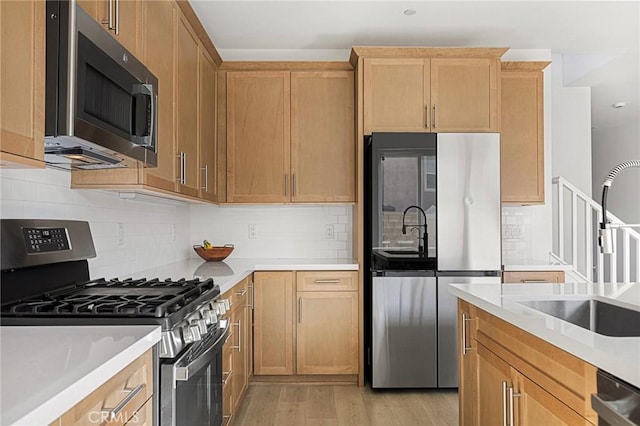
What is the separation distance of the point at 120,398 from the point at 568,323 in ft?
4.01

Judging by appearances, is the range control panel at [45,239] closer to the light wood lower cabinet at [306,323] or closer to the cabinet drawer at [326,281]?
the light wood lower cabinet at [306,323]

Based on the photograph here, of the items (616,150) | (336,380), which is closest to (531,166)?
(336,380)

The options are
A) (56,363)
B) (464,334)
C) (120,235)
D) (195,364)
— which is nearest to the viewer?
(56,363)

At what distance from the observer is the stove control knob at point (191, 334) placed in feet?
5.25

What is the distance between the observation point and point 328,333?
357 cm

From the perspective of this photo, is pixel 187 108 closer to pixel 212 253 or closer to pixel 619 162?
pixel 212 253

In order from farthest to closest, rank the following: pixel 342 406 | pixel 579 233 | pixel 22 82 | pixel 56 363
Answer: pixel 579 233, pixel 342 406, pixel 22 82, pixel 56 363

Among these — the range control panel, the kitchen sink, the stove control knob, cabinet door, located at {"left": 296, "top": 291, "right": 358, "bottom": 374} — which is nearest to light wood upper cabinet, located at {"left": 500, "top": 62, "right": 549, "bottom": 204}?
cabinet door, located at {"left": 296, "top": 291, "right": 358, "bottom": 374}

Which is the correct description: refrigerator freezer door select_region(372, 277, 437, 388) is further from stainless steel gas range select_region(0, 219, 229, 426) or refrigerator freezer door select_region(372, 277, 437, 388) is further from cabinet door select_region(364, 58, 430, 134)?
stainless steel gas range select_region(0, 219, 229, 426)

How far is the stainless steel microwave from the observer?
4.89 feet

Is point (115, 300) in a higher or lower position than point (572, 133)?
lower

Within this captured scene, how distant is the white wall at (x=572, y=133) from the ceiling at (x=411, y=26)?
870 mm

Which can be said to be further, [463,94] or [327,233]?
[327,233]

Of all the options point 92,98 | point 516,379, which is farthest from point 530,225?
point 92,98
